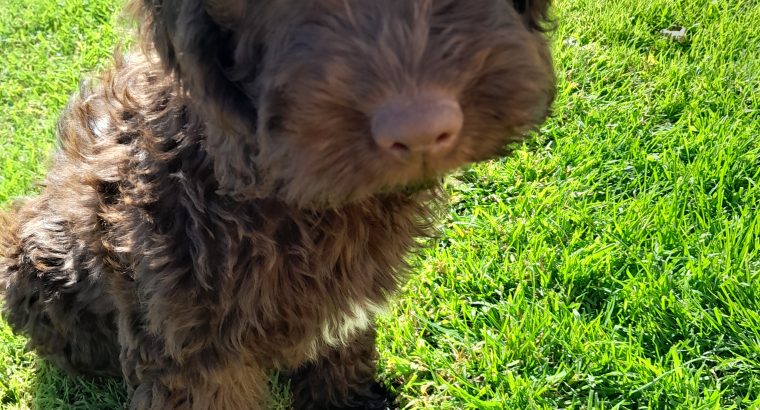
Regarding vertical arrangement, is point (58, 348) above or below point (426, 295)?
above

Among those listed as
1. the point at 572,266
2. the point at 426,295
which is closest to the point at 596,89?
the point at 572,266

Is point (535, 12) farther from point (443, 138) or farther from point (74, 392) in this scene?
point (74, 392)

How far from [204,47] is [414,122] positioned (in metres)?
0.64

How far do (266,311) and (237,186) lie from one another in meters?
0.43

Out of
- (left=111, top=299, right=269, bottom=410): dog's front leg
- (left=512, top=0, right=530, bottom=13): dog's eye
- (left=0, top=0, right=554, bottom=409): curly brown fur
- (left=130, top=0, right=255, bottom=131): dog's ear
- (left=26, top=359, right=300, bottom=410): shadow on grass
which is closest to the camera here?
(left=0, top=0, right=554, bottom=409): curly brown fur

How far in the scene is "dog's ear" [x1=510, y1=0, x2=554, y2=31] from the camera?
81.1 inches

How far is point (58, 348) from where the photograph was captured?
9.67ft

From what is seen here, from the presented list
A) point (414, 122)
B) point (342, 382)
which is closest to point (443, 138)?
point (414, 122)

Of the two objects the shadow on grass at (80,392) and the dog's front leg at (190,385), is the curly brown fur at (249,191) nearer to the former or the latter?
the dog's front leg at (190,385)

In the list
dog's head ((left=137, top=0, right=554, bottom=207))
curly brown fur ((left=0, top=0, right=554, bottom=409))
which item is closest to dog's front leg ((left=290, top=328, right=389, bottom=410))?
curly brown fur ((left=0, top=0, right=554, bottom=409))

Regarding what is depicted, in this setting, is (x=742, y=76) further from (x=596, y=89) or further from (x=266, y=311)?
(x=266, y=311)

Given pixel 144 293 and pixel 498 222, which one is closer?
pixel 144 293

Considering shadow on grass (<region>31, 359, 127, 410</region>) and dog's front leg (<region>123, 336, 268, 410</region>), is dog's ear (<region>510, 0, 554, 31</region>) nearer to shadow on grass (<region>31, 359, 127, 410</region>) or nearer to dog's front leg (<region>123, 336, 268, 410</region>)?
dog's front leg (<region>123, 336, 268, 410</region>)

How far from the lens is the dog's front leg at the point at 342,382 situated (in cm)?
300
